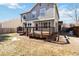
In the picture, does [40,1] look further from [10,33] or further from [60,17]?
[10,33]

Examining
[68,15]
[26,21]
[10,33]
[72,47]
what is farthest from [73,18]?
[10,33]

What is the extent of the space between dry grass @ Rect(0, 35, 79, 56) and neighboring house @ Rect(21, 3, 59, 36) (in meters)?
0.20

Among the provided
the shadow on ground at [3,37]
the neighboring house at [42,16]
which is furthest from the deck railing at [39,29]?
the shadow on ground at [3,37]

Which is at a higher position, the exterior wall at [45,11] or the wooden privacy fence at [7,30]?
the exterior wall at [45,11]

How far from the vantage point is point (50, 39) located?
3.46m

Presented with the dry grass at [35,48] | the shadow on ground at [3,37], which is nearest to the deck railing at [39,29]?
the dry grass at [35,48]

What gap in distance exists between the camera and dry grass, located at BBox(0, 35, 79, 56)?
339 centimetres

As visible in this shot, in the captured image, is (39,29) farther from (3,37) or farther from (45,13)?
(3,37)

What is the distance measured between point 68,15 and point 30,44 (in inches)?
25.1

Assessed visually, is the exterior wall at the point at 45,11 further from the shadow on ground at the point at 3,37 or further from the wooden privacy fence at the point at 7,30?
the shadow on ground at the point at 3,37

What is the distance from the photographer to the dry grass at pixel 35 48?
3.39 metres

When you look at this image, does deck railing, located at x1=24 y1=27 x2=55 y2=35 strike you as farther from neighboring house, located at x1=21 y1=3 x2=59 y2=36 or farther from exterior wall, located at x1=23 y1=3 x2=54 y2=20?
exterior wall, located at x1=23 y1=3 x2=54 y2=20

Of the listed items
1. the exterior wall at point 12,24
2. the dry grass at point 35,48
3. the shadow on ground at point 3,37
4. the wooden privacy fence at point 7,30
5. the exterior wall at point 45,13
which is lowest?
the dry grass at point 35,48

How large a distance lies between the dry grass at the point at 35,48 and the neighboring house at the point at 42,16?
204 millimetres
